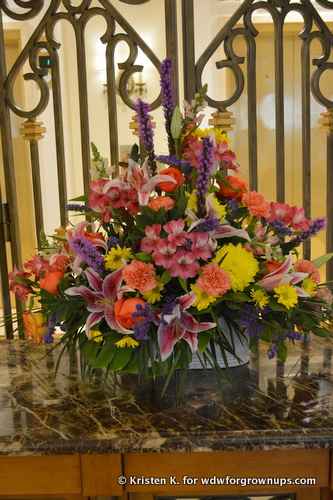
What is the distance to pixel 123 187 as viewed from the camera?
130 cm

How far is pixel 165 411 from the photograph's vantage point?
50.0 inches

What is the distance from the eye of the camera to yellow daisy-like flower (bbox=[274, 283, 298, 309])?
1.23m

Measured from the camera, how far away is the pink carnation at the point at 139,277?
1188 mm

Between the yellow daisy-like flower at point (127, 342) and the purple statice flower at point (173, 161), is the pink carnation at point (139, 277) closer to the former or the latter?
the yellow daisy-like flower at point (127, 342)

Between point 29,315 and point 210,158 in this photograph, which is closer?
point 210,158

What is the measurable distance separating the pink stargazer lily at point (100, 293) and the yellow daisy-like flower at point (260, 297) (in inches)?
10.7

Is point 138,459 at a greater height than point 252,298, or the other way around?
point 252,298

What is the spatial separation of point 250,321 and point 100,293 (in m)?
0.32

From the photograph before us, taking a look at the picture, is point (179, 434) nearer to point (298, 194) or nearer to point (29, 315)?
point (29, 315)

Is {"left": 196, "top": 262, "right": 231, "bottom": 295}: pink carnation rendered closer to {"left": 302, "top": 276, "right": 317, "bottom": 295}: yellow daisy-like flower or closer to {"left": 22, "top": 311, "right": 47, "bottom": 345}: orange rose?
{"left": 302, "top": 276, "right": 317, "bottom": 295}: yellow daisy-like flower

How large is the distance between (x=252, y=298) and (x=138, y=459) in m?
0.40

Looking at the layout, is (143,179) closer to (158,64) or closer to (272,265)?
(272,265)

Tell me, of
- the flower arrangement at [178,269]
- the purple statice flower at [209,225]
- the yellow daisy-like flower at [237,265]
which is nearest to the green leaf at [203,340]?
the flower arrangement at [178,269]

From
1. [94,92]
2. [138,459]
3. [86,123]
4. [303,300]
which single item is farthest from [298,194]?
[138,459]
